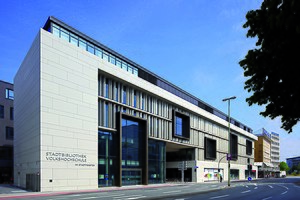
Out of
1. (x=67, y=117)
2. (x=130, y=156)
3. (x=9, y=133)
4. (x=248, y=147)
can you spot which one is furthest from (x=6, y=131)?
(x=248, y=147)

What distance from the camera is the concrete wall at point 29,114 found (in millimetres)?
35875

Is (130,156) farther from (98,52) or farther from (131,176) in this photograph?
(98,52)

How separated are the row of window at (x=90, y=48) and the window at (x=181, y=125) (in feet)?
50.9

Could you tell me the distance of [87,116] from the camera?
40.1 m

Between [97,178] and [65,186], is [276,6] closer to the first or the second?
[65,186]

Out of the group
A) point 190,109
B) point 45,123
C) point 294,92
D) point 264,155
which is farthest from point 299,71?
point 264,155

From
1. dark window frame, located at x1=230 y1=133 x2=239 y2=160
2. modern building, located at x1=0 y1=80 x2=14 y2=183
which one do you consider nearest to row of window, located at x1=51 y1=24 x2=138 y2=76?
modern building, located at x1=0 y1=80 x2=14 y2=183

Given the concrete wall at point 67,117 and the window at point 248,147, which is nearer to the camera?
the concrete wall at point 67,117

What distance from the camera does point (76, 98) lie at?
38906 millimetres

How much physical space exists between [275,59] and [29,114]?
36295 millimetres

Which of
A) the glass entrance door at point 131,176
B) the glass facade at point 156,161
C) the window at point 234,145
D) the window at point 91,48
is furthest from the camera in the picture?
the window at point 234,145

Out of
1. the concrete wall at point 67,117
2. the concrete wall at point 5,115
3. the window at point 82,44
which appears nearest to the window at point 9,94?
the concrete wall at point 5,115

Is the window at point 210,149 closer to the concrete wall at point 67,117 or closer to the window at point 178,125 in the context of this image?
the window at point 178,125

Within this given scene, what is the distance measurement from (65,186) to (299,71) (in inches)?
1233
